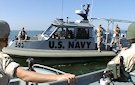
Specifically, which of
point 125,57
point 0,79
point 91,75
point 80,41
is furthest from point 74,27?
point 0,79

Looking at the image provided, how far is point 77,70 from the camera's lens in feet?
53.1

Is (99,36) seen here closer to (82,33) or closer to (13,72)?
(82,33)

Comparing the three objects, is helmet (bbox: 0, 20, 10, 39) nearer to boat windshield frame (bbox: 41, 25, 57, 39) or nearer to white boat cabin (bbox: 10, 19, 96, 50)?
white boat cabin (bbox: 10, 19, 96, 50)

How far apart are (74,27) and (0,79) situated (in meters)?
13.6

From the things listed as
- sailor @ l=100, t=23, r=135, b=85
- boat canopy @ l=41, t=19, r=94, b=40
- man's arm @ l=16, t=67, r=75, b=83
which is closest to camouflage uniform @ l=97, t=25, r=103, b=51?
boat canopy @ l=41, t=19, r=94, b=40

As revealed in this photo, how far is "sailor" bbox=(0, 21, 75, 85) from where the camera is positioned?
7.54ft

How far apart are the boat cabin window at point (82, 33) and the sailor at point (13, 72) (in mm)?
13742

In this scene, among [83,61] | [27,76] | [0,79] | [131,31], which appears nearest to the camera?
[27,76]

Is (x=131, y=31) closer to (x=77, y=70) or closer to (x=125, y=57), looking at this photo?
(x=125, y=57)

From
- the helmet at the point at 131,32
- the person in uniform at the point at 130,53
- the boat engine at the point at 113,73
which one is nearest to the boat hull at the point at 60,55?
the boat engine at the point at 113,73

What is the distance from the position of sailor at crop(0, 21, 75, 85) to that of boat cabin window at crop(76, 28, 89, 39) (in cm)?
1374

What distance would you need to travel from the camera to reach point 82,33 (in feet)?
54.1

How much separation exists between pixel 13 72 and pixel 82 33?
46.5 feet

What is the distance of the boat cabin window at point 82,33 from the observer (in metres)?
16.3
